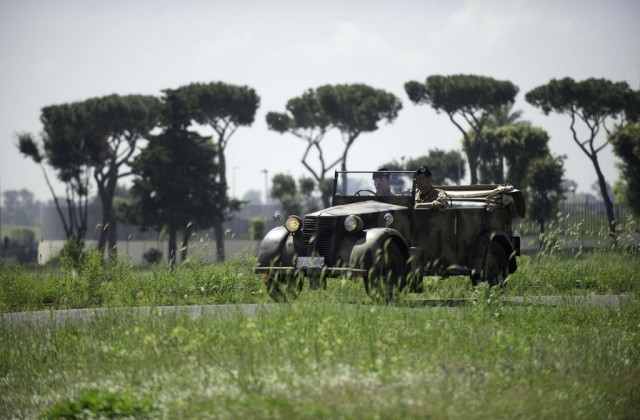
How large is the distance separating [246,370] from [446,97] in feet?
181

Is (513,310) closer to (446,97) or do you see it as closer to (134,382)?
(134,382)

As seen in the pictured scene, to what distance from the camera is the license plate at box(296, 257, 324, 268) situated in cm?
1315

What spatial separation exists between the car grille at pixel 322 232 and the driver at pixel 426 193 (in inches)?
65.4

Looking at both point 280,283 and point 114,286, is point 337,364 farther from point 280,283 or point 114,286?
point 114,286

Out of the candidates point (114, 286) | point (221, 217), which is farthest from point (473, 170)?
point (114, 286)

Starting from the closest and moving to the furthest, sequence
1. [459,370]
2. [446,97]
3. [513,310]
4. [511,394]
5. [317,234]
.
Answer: [511,394] < [459,370] < [513,310] < [317,234] < [446,97]

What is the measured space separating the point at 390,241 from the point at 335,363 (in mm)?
5680

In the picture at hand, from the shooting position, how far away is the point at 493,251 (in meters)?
15.2

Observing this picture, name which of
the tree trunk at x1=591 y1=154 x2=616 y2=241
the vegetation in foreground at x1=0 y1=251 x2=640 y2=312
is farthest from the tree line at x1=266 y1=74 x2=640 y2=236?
the vegetation in foreground at x1=0 y1=251 x2=640 y2=312

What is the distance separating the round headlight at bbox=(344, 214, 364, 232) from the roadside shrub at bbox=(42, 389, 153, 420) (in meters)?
6.15

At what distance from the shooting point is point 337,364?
7395 mm

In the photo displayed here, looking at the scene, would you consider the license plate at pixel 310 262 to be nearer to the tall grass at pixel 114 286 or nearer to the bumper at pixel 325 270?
the bumper at pixel 325 270

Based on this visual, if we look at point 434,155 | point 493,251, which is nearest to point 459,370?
point 493,251

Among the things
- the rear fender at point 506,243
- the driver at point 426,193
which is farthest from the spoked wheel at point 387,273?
the rear fender at point 506,243
